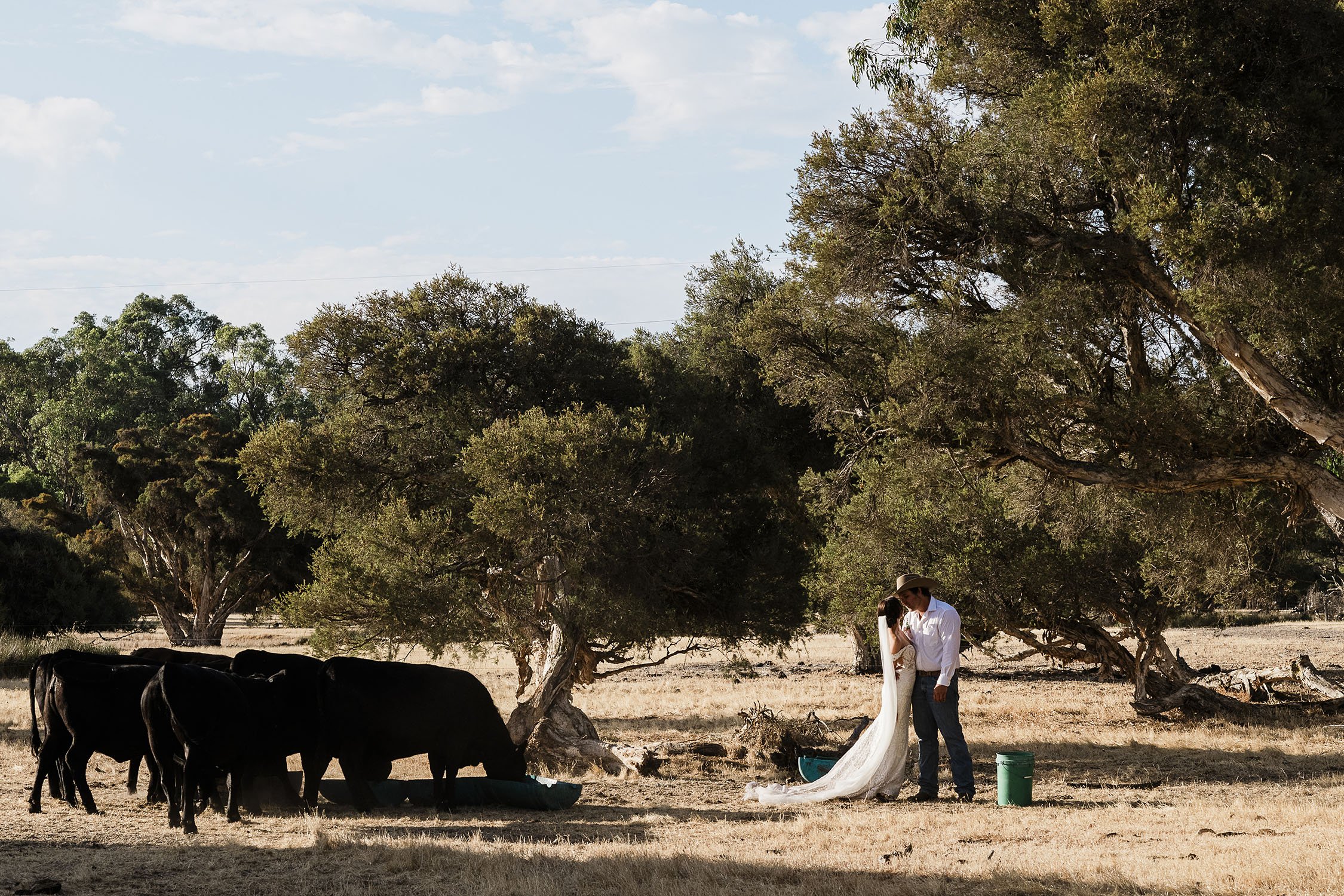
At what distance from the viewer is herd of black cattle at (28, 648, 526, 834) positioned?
396 inches

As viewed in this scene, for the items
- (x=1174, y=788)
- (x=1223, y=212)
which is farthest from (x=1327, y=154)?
(x=1174, y=788)

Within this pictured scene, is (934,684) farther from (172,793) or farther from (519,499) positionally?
(172,793)

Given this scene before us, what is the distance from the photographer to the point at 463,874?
25.2ft

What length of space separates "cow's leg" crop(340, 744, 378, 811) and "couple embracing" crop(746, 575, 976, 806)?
3956 mm

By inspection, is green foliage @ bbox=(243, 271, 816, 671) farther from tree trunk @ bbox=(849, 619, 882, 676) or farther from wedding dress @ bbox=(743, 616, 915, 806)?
tree trunk @ bbox=(849, 619, 882, 676)

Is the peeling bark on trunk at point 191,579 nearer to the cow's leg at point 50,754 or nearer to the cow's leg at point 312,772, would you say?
the cow's leg at point 50,754

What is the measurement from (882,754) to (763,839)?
2.37 m

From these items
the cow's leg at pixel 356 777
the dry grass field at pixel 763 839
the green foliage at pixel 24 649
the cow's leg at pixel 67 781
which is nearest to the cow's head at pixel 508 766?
the dry grass field at pixel 763 839

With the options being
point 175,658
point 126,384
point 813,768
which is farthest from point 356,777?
point 126,384

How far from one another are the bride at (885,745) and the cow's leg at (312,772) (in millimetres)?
4407

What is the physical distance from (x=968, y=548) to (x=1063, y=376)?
516 centimetres

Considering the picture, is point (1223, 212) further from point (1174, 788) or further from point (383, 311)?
point (383, 311)

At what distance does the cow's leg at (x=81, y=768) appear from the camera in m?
10.4

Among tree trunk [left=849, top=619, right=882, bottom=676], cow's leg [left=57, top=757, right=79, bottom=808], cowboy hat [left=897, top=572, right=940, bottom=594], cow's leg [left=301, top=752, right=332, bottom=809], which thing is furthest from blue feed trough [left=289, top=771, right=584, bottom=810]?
tree trunk [left=849, top=619, right=882, bottom=676]
